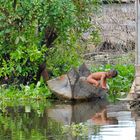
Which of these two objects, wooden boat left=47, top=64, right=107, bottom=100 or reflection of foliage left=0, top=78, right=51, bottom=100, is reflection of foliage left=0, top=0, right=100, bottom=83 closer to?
reflection of foliage left=0, top=78, right=51, bottom=100

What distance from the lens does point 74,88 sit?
1917cm

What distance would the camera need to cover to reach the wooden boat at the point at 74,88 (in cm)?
1906

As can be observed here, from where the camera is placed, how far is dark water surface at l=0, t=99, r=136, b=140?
12.6 m

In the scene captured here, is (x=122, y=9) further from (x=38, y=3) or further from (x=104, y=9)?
(x=38, y=3)

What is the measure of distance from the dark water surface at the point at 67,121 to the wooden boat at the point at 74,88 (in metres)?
0.29

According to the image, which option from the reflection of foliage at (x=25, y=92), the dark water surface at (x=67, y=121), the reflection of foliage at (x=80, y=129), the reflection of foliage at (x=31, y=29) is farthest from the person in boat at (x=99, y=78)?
the reflection of foliage at (x=80, y=129)

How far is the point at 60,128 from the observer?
13609 mm

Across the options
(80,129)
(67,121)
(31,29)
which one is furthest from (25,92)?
→ (80,129)

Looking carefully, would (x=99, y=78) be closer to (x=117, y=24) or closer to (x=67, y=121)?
(x=67, y=121)

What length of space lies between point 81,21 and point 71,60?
1.19m

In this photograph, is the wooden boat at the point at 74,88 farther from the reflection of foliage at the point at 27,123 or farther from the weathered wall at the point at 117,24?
the weathered wall at the point at 117,24

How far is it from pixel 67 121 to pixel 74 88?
14.3 ft

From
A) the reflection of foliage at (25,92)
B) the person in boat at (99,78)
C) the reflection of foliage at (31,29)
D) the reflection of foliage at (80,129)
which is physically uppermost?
the reflection of foliage at (31,29)

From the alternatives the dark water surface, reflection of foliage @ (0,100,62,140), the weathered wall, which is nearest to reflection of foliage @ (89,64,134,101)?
the dark water surface
